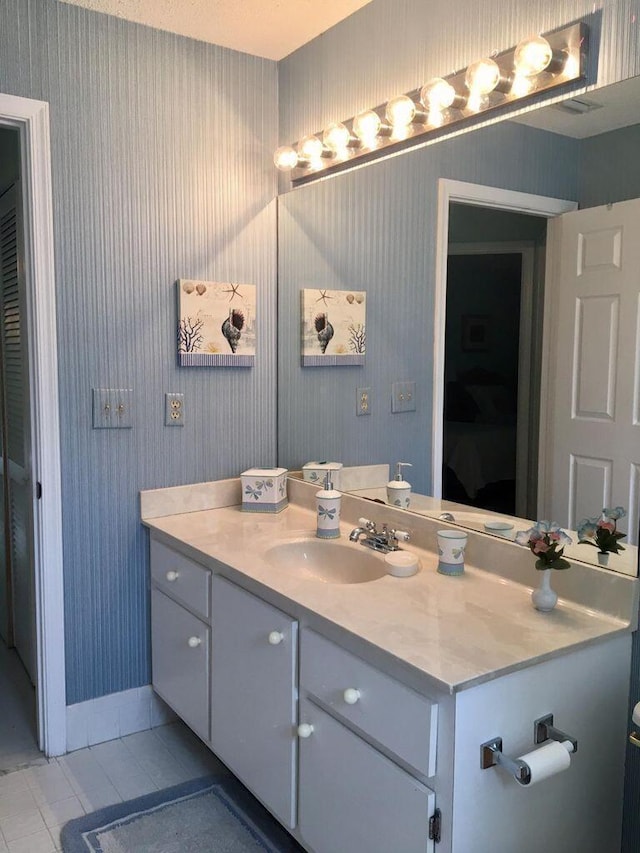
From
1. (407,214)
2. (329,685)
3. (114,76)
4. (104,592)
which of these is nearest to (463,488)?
(329,685)

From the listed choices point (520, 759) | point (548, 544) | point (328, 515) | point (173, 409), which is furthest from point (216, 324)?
point (520, 759)

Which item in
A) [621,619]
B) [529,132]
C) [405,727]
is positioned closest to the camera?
[405,727]

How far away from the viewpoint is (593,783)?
57.7 inches

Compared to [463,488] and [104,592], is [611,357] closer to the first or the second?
[463,488]

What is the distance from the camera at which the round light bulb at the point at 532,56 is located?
1.56 metres

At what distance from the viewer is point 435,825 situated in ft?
4.11

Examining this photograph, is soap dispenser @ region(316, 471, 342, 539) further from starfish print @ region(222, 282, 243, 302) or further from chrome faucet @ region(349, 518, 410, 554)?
starfish print @ region(222, 282, 243, 302)

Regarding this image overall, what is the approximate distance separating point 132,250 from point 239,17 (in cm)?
80

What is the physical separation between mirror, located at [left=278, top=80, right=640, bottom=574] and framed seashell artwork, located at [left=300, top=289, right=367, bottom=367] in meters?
0.03

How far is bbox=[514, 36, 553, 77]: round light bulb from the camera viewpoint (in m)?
1.56

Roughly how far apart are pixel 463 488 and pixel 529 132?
90 cm

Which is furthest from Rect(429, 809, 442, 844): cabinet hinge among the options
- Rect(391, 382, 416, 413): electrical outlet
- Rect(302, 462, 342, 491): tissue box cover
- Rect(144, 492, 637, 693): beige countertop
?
Rect(302, 462, 342, 491): tissue box cover

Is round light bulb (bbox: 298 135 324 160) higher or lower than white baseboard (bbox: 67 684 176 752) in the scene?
higher

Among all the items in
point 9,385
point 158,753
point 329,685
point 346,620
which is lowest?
point 158,753
